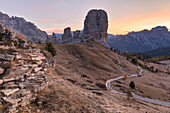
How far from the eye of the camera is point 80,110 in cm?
1658

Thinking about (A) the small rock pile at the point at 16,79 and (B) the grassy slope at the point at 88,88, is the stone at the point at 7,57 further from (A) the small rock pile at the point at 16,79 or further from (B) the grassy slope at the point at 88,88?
(B) the grassy slope at the point at 88,88

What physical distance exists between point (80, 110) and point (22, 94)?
9.04 meters

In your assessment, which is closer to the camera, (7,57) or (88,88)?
(7,57)

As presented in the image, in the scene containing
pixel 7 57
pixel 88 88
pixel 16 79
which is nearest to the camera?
pixel 16 79

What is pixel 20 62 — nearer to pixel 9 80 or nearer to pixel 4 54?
pixel 4 54

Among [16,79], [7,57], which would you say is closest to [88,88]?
[16,79]

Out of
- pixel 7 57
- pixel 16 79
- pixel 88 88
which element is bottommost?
pixel 88 88

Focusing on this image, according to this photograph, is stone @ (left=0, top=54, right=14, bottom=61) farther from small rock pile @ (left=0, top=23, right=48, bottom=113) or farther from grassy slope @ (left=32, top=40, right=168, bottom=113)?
grassy slope @ (left=32, top=40, right=168, bottom=113)

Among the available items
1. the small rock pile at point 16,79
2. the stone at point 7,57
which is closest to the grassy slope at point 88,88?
the small rock pile at point 16,79

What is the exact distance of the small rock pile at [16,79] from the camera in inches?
519

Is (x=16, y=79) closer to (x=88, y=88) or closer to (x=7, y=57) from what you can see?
(x=7, y=57)

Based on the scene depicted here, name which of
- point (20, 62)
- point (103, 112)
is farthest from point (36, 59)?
point (103, 112)

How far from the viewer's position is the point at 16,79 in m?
15.4

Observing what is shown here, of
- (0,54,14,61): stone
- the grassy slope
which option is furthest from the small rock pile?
the grassy slope
